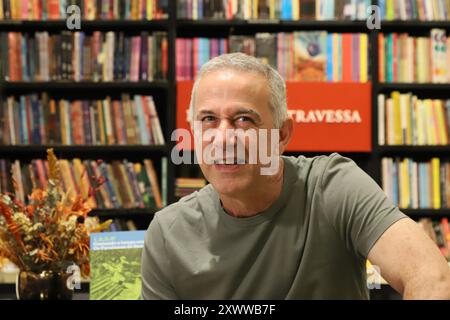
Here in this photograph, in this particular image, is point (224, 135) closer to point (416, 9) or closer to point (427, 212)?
point (427, 212)

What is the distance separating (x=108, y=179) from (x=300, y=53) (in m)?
1.20

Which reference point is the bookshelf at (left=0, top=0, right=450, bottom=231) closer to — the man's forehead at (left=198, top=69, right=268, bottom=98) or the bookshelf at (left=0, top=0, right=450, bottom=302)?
the bookshelf at (left=0, top=0, right=450, bottom=302)

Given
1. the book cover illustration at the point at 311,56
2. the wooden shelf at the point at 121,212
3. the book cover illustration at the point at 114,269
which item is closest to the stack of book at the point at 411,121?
the book cover illustration at the point at 311,56

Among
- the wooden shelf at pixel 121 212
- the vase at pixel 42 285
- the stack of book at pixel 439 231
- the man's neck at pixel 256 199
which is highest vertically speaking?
the man's neck at pixel 256 199

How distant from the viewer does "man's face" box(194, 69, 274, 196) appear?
43.5 inches

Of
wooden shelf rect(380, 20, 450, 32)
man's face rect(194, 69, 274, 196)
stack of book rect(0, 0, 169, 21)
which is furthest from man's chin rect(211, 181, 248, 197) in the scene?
wooden shelf rect(380, 20, 450, 32)

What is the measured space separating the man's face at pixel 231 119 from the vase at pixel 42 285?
58 cm

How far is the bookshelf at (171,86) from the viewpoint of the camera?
10.6ft

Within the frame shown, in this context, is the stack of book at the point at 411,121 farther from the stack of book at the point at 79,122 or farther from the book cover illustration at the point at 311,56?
the stack of book at the point at 79,122
